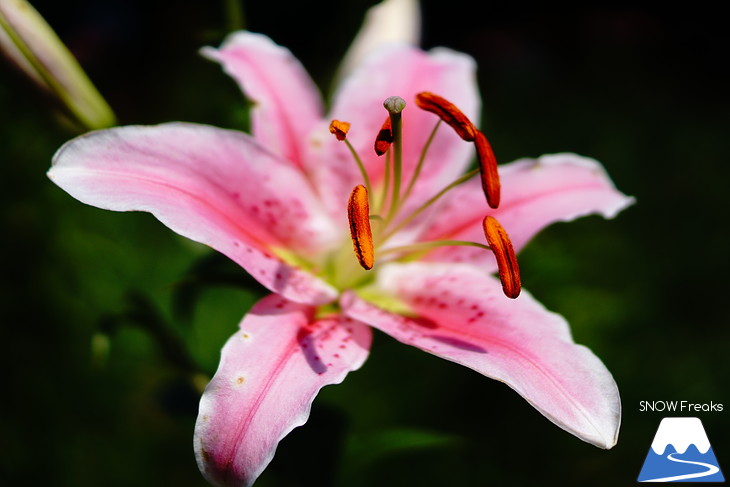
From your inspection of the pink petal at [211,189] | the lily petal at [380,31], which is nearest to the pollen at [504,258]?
the pink petal at [211,189]

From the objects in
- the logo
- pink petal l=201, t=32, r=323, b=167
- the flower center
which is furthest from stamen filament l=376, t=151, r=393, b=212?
the logo

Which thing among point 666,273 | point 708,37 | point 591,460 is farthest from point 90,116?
point 708,37

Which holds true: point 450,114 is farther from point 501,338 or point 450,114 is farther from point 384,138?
point 501,338

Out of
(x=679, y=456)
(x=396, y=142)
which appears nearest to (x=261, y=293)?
(x=396, y=142)

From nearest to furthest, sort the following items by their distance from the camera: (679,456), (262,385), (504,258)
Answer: (262,385) → (504,258) → (679,456)

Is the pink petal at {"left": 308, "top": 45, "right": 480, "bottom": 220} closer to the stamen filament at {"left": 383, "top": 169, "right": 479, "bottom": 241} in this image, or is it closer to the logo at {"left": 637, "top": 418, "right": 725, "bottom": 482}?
the stamen filament at {"left": 383, "top": 169, "right": 479, "bottom": 241}

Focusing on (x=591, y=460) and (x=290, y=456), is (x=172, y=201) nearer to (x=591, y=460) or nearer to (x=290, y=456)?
(x=290, y=456)

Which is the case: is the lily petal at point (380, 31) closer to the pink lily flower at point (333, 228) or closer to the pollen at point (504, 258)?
the pink lily flower at point (333, 228)
